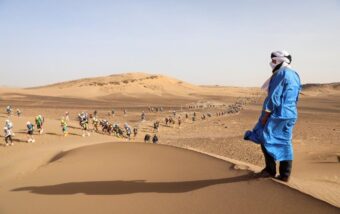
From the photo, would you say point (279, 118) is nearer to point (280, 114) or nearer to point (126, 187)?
point (280, 114)

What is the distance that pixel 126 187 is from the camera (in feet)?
16.6

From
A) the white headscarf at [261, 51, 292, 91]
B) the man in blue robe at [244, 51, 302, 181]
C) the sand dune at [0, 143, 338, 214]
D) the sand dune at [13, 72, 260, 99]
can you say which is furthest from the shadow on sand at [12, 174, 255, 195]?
the sand dune at [13, 72, 260, 99]

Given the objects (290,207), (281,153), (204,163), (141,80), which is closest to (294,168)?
(204,163)

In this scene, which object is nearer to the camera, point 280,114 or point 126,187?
point 280,114

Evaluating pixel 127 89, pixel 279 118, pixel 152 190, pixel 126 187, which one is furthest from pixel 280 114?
pixel 127 89

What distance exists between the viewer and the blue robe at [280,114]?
466cm

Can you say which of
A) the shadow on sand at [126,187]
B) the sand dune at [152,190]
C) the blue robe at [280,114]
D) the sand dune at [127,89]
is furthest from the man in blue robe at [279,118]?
the sand dune at [127,89]

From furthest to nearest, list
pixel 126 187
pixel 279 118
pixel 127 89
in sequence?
pixel 127 89 < pixel 126 187 < pixel 279 118

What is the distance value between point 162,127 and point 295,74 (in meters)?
32.2

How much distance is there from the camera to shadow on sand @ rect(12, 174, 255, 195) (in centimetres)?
483

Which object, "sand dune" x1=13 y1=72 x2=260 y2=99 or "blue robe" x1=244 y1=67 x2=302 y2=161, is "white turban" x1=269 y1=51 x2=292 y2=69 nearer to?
"blue robe" x1=244 y1=67 x2=302 y2=161

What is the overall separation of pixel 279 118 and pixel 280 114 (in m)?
0.05

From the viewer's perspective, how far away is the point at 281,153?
4762 millimetres

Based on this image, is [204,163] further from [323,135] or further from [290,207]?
[323,135]
